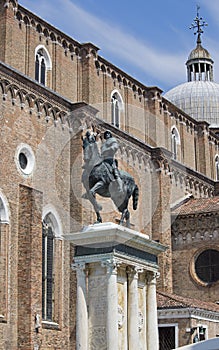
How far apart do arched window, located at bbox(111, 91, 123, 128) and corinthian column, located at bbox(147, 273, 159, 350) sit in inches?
573

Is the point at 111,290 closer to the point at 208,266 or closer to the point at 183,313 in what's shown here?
the point at 183,313

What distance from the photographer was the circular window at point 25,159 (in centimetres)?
2109

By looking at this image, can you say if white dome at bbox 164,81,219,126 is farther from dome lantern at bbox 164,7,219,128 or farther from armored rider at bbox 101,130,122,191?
armored rider at bbox 101,130,122,191

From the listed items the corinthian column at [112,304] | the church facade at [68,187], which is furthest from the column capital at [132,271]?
the church facade at [68,187]

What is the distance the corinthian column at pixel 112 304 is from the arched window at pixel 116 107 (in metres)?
15.5

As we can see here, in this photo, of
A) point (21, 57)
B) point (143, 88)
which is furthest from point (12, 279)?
point (143, 88)

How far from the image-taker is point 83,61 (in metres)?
27.2

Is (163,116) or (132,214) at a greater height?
(163,116)

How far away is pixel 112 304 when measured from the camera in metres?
13.6

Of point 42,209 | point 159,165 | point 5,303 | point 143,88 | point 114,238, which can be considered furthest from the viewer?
point 143,88

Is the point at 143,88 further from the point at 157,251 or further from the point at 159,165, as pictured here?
the point at 157,251

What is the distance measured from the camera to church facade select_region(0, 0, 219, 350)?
66.2ft

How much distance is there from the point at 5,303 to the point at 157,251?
240 inches

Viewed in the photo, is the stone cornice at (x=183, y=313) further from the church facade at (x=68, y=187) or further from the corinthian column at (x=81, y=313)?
the corinthian column at (x=81, y=313)
